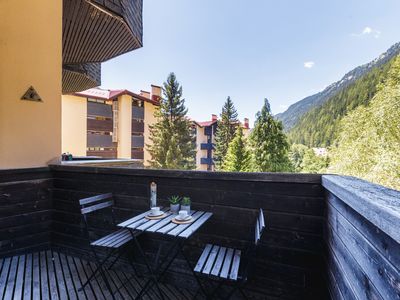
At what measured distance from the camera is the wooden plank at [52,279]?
203 centimetres

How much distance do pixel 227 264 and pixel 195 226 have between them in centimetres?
37

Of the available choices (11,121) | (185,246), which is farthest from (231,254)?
(11,121)

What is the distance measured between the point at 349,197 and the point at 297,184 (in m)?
0.84

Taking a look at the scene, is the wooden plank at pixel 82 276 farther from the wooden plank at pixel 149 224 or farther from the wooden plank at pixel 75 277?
the wooden plank at pixel 149 224

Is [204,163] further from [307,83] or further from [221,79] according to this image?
[307,83]

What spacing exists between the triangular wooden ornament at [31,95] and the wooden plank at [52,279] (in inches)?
77.9

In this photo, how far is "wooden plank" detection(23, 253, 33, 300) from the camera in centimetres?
202

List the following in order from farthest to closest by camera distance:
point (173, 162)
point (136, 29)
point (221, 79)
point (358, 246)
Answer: point (221, 79)
point (173, 162)
point (136, 29)
point (358, 246)

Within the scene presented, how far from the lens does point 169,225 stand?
1.79 meters

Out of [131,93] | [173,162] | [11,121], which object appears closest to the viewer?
[11,121]

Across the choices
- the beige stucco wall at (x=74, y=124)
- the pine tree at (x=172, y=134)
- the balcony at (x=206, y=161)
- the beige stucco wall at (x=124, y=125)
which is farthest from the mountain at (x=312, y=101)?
the beige stucco wall at (x=74, y=124)

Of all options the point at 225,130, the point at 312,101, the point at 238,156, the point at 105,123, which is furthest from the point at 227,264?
the point at 312,101

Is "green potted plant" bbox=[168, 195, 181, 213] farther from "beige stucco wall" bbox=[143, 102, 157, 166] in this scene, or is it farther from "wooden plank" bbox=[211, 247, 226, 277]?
"beige stucco wall" bbox=[143, 102, 157, 166]

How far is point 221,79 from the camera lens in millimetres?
37750
